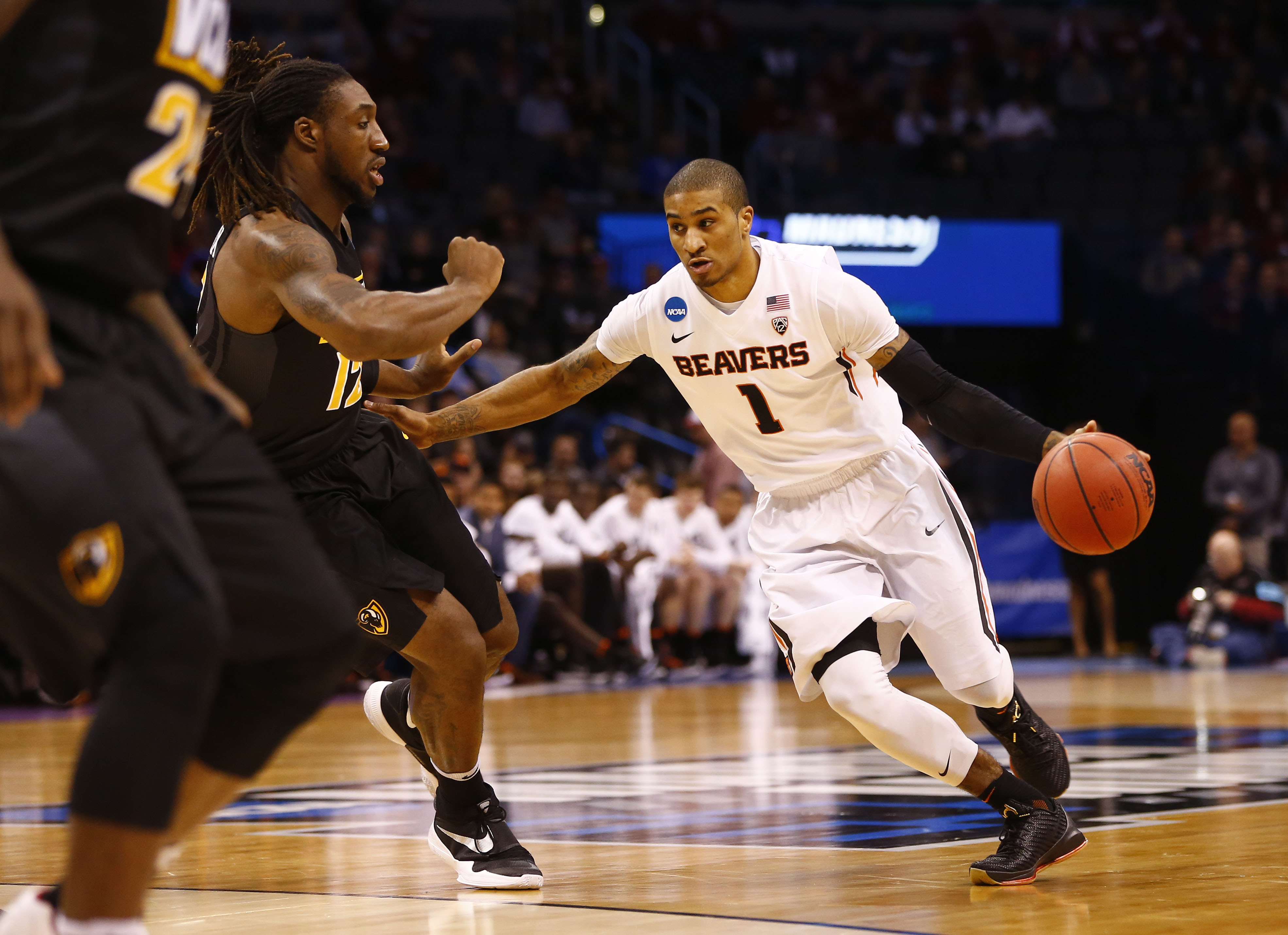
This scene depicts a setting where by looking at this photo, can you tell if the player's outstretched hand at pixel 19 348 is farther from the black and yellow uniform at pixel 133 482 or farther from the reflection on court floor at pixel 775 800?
the reflection on court floor at pixel 775 800

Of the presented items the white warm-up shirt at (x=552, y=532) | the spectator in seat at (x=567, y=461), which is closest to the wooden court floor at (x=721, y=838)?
the white warm-up shirt at (x=552, y=532)

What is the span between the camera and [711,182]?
4852 millimetres

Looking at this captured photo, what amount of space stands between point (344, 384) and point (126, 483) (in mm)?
2089

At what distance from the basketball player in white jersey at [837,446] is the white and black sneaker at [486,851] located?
2.95 feet

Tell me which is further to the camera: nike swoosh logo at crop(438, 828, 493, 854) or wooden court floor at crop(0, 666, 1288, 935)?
nike swoosh logo at crop(438, 828, 493, 854)

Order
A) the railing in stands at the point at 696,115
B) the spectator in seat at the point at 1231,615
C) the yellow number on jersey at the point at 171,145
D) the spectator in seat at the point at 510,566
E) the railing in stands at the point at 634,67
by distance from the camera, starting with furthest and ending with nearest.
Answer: the railing in stands at the point at 634,67 < the railing in stands at the point at 696,115 < the spectator in seat at the point at 1231,615 < the spectator in seat at the point at 510,566 < the yellow number on jersey at the point at 171,145

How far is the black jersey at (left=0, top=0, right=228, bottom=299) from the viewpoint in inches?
99.0

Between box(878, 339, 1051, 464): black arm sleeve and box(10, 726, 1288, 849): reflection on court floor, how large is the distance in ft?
4.15

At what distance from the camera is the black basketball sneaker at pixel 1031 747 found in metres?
4.82

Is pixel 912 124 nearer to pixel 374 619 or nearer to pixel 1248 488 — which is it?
pixel 1248 488

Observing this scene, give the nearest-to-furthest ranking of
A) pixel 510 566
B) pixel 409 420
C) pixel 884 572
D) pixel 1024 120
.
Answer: pixel 884 572, pixel 409 420, pixel 510 566, pixel 1024 120

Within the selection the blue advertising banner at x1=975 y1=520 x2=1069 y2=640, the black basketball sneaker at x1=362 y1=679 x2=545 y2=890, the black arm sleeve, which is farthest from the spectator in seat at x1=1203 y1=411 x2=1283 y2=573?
the black basketball sneaker at x1=362 y1=679 x2=545 y2=890

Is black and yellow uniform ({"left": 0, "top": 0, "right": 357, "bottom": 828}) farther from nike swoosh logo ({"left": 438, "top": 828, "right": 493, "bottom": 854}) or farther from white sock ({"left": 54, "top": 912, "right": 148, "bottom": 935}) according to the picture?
nike swoosh logo ({"left": 438, "top": 828, "right": 493, "bottom": 854})

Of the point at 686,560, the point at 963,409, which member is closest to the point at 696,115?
the point at 686,560
